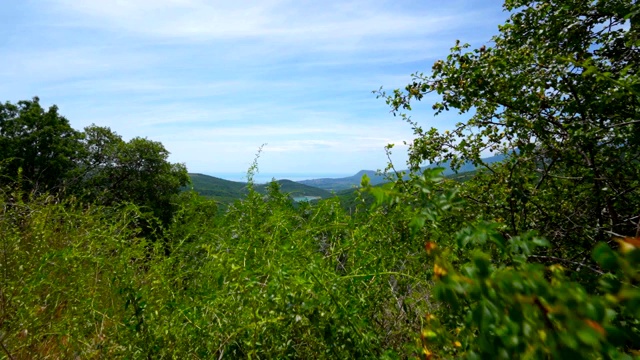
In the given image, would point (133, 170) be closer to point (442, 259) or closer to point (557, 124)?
point (557, 124)

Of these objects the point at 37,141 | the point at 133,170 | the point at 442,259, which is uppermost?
the point at 37,141

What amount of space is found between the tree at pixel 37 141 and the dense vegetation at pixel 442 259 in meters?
22.1

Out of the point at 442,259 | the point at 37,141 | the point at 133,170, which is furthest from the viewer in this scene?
the point at 133,170

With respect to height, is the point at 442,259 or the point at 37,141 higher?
the point at 37,141

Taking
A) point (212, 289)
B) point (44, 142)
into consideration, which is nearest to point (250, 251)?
point (212, 289)

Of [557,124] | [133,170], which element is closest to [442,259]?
[557,124]

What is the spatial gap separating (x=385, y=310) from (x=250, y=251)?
102cm

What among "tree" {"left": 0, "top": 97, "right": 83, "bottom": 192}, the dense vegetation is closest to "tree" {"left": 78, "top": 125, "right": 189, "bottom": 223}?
"tree" {"left": 0, "top": 97, "right": 83, "bottom": 192}

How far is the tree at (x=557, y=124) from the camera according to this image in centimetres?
280

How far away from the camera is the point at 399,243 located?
131 inches

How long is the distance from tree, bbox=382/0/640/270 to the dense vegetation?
0.07 ft

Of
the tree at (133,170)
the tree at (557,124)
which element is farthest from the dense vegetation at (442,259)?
the tree at (133,170)

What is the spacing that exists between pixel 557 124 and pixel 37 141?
27.8 meters

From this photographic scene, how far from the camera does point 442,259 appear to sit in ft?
2.77
